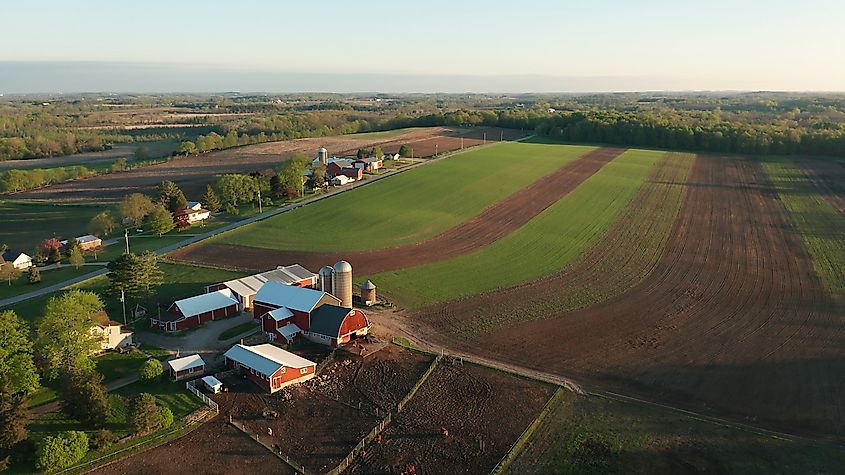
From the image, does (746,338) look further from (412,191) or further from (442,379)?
(412,191)

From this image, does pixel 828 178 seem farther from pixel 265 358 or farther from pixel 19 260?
pixel 19 260

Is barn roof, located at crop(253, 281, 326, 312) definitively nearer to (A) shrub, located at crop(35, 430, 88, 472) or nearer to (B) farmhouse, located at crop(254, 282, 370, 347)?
(B) farmhouse, located at crop(254, 282, 370, 347)

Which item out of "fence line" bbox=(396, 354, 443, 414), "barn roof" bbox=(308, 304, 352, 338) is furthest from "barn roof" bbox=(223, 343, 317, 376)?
"fence line" bbox=(396, 354, 443, 414)

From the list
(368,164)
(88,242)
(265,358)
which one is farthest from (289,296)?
(368,164)

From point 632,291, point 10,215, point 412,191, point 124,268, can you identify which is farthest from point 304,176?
point 632,291

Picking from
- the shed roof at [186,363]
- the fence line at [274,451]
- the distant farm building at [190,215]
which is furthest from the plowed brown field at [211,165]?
the fence line at [274,451]
